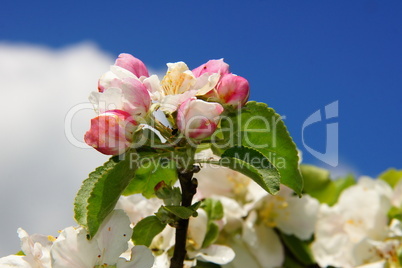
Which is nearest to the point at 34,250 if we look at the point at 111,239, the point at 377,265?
the point at 111,239

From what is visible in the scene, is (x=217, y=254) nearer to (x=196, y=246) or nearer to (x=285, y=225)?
(x=196, y=246)

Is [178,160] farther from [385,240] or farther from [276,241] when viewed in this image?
[385,240]

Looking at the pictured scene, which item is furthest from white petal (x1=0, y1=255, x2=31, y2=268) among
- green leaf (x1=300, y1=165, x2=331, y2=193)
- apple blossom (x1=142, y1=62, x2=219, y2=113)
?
green leaf (x1=300, y1=165, x2=331, y2=193)

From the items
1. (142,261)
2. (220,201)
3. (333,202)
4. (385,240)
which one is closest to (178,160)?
(142,261)

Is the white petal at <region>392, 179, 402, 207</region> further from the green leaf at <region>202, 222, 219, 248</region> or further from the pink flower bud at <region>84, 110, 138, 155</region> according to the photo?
the pink flower bud at <region>84, 110, 138, 155</region>

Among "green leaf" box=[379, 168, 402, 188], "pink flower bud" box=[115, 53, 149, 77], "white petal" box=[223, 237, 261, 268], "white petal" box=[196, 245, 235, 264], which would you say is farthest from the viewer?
"green leaf" box=[379, 168, 402, 188]

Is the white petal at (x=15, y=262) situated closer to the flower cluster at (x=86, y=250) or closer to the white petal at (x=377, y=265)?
the flower cluster at (x=86, y=250)
